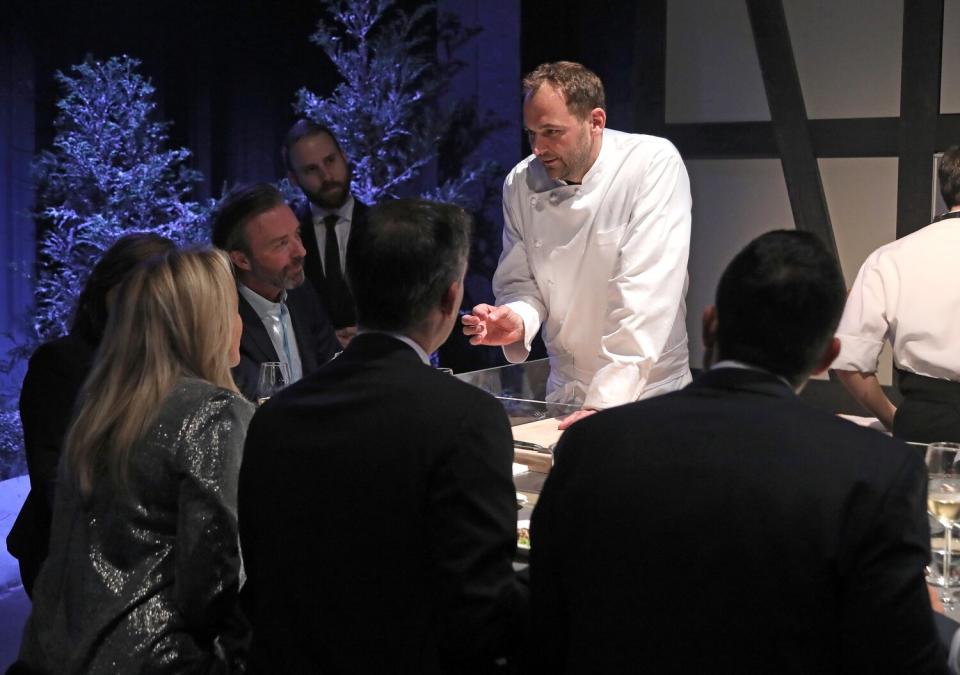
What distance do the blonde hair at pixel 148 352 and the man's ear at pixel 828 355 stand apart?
1008 millimetres

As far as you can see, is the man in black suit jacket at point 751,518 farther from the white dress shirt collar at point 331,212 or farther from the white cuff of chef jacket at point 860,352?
the white dress shirt collar at point 331,212

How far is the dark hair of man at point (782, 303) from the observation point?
1337mm

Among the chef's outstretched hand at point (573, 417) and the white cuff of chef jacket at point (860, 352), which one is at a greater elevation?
the white cuff of chef jacket at point (860, 352)

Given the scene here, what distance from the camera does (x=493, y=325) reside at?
300cm

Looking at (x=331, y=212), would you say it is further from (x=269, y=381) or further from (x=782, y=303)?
(x=782, y=303)

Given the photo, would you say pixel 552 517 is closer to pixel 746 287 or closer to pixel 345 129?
pixel 746 287

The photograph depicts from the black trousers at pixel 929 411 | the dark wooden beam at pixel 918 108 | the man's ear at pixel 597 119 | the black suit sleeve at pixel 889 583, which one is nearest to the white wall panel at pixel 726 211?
the dark wooden beam at pixel 918 108

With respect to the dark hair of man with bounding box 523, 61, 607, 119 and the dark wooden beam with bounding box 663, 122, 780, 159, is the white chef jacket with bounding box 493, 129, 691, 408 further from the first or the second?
the dark wooden beam with bounding box 663, 122, 780, 159

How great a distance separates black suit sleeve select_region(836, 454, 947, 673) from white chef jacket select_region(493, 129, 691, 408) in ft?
5.38

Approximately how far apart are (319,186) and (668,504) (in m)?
3.27

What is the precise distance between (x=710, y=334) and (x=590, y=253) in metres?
1.86

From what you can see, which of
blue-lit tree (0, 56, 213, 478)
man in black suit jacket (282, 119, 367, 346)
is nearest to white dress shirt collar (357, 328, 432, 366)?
man in black suit jacket (282, 119, 367, 346)

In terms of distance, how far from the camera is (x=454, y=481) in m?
1.49

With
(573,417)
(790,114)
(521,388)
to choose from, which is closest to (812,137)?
(790,114)
